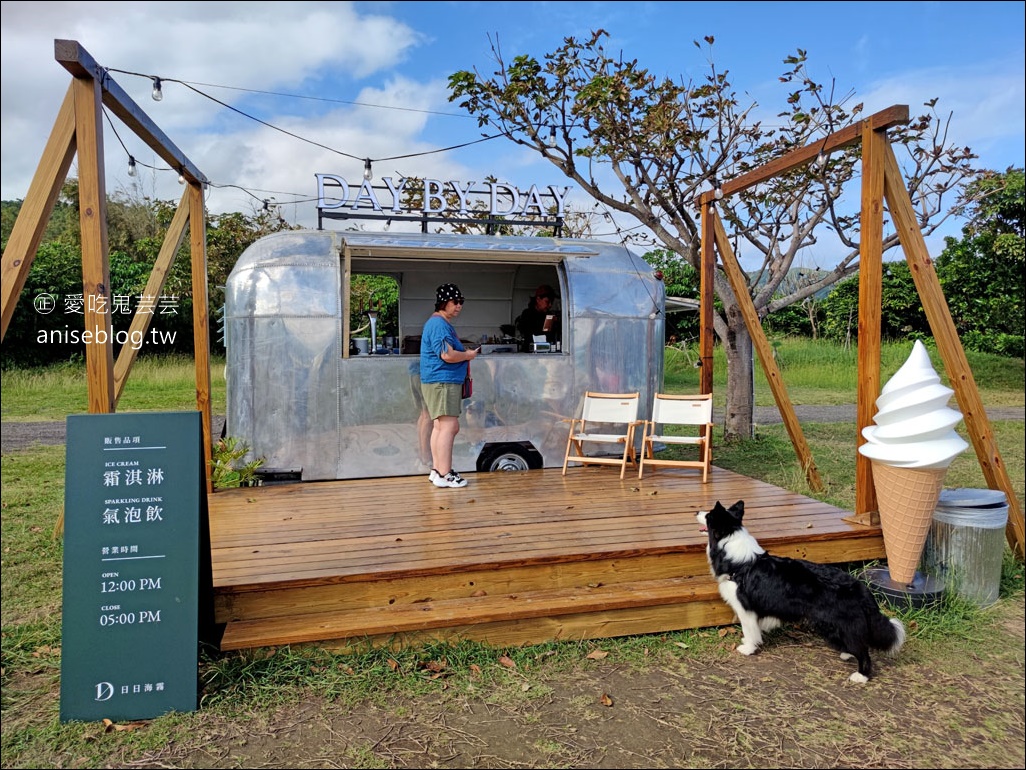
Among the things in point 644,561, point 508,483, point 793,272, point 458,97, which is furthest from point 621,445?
point 793,272

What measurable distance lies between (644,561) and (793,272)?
935 cm

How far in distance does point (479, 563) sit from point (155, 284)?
3645 mm

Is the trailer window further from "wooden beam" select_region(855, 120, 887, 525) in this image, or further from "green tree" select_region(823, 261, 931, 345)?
"green tree" select_region(823, 261, 931, 345)

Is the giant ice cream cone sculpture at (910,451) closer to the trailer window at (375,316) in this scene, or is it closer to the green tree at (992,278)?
the trailer window at (375,316)

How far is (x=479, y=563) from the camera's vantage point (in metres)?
4.11

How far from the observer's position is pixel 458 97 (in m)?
9.50

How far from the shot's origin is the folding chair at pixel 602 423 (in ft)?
22.8

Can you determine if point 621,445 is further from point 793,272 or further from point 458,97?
point 793,272

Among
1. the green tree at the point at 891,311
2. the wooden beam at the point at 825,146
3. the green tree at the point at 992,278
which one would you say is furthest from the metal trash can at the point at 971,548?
the green tree at the point at 891,311

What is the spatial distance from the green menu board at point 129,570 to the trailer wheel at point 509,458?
157 inches

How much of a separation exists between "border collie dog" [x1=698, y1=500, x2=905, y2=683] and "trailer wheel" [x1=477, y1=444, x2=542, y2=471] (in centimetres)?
324

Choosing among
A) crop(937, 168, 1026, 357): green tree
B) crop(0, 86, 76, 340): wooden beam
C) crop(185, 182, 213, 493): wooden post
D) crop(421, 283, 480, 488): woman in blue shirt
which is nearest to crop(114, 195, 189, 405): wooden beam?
crop(185, 182, 213, 493): wooden post

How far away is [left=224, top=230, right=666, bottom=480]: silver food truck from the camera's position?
651cm

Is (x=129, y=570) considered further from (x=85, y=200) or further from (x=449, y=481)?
A: (x=449, y=481)
